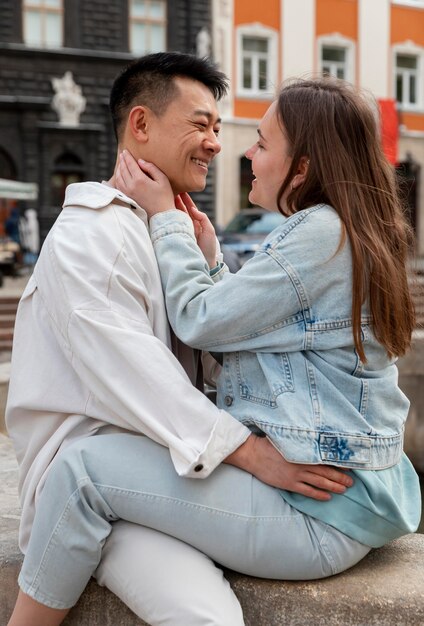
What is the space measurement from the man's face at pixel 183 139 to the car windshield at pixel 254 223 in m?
11.7

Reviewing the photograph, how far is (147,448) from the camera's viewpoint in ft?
6.61

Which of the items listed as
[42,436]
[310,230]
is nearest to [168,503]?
[42,436]

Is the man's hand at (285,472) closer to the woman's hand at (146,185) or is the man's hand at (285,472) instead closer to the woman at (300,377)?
the woman at (300,377)

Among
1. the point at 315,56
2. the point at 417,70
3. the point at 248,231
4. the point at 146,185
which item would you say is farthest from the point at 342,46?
the point at 146,185

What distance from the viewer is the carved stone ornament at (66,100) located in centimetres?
2164

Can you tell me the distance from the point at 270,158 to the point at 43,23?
21.3m

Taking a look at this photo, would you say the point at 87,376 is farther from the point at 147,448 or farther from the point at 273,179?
the point at 273,179

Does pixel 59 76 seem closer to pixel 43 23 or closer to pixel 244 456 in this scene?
pixel 43 23

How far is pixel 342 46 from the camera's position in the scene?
25.0 m

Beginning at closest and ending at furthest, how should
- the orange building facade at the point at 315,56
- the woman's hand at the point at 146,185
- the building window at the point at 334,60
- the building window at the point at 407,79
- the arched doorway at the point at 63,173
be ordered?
the woman's hand at the point at 146,185
the arched doorway at the point at 63,173
the orange building facade at the point at 315,56
the building window at the point at 334,60
the building window at the point at 407,79

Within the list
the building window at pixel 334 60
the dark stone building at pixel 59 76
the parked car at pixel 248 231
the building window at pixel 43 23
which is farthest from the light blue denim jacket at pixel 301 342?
the building window at pixel 334 60

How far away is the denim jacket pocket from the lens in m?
2.00

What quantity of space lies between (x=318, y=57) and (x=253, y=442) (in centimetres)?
2388

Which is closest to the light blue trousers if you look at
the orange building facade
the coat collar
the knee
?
the knee
